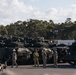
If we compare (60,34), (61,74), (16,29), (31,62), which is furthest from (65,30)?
(61,74)

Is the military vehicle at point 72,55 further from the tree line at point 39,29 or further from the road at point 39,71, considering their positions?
the tree line at point 39,29

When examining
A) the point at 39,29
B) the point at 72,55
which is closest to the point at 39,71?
the point at 72,55

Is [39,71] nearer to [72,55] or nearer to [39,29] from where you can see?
[72,55]

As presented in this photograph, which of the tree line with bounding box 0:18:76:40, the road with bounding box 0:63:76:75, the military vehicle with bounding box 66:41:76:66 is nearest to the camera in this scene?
the road with bounding box 0:63:76:75

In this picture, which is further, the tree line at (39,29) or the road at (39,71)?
the tree line at (39,29)

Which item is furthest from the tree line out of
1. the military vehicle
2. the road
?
the road

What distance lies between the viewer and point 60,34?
3457 inches

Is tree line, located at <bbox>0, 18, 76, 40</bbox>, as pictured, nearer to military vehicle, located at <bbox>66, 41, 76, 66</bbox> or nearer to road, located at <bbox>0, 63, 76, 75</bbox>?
military vehicle, located at <bbox>66, 41, 76, 66</bbox>

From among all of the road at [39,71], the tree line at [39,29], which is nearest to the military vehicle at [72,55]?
the road at [39,71]

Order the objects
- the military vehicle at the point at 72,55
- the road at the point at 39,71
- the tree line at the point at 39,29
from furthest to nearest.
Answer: the tree line at the point at 39,29, the military vehicle at the point at 72,55, the road at the point at 39,71

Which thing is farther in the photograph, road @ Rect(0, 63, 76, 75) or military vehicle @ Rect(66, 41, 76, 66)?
military vehicle @ Rect(66, 41, 76, 66)

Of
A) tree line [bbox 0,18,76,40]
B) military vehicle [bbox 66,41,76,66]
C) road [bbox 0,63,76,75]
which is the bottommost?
road [bbox 0,63,76,75]

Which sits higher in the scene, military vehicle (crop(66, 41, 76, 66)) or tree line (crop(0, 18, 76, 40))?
tree line (crop(0, 18, 76, 40))

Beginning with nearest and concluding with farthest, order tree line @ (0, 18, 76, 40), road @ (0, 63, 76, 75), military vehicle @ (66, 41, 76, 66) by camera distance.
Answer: road @ (0, 63, 76, 75) → military vehicle @ (66, 41, 76, 66) → tree line @ (0, 18, 76, 40)
